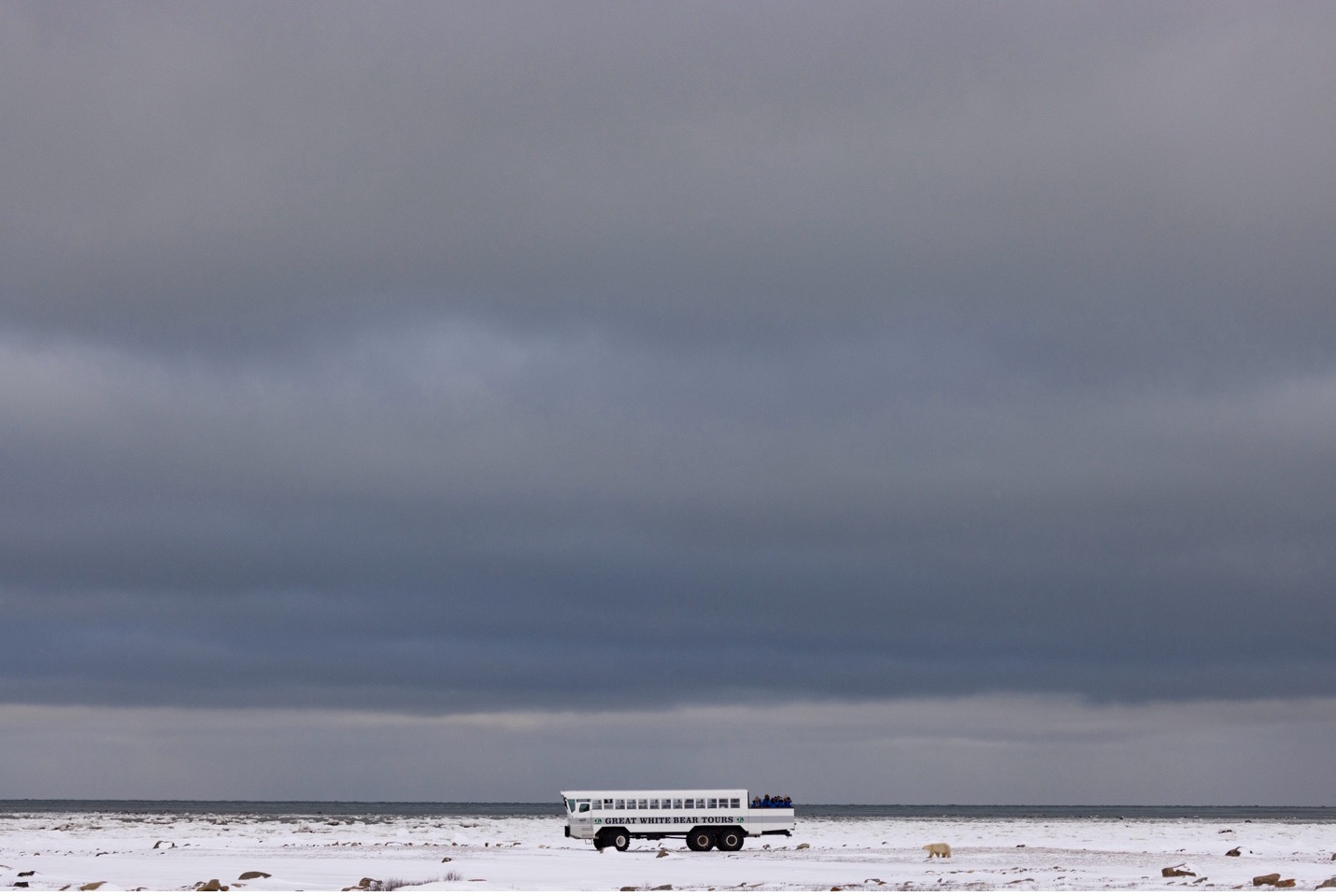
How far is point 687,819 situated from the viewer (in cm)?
6141

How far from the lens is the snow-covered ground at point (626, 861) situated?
42719 millimetres

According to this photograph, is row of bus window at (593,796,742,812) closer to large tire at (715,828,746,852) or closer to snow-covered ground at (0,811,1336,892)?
large tire at (715,828,746,852)

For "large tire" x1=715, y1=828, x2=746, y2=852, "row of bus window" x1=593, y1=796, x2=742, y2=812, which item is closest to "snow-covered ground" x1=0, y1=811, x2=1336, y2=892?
"large tire" x1=715, y1=828, x2=746, y2=852

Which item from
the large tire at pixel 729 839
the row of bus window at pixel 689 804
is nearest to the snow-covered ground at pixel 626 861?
the large tire at pixel 729 839

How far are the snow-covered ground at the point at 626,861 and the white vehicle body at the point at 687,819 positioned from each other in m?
1.04

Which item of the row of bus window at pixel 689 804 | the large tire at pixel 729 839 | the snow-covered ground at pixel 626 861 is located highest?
the row of bus window at pixel 689 804

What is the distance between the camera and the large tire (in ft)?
202

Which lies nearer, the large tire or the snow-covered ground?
the snow-covered ground

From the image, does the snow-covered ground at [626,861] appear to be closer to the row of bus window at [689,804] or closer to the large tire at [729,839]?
the large tire at [729,839]

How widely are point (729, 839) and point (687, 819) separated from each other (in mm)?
2182

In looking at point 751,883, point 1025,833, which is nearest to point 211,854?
point 751,883

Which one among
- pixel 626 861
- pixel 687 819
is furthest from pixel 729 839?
pixel 626 861

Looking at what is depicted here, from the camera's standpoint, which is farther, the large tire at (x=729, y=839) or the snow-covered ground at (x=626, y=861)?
the large tire at (x=729, y=839)

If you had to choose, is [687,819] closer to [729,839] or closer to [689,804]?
[689,804]
